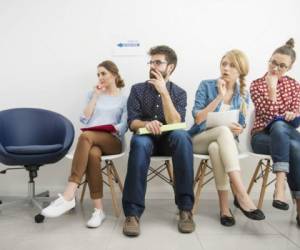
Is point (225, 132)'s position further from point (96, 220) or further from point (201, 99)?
point (96, 220)

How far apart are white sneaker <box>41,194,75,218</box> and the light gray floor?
0.38 feet

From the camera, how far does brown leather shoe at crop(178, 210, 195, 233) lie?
192 centimetres

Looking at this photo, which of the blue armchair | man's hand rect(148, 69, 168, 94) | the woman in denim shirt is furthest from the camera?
the blue armchair

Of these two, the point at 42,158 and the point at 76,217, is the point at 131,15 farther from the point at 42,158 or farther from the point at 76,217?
the point at 76,217

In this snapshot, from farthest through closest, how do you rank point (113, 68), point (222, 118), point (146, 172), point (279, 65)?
1. point (113, 68)
2. point (279, 65)
3. point (222, 118)
4. point (146, 172)

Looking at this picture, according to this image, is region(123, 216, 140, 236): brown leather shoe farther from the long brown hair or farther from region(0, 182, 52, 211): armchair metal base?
the long brown hair

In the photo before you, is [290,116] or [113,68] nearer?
[290,116]

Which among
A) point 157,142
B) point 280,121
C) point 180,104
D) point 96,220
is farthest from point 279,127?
point 96,220

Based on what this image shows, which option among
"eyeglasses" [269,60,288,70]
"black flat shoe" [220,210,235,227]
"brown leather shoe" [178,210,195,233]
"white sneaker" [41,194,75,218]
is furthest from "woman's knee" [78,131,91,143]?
"eyeglasses" [269,60,288,70]

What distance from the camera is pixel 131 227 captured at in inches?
73.7

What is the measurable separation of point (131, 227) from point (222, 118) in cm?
93

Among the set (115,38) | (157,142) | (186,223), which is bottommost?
(186,223)

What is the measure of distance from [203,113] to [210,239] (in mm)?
866

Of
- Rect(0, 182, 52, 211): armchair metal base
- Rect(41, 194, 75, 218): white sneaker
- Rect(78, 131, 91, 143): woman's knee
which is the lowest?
Rect(0, 182, 52, 211): armchair metal base
